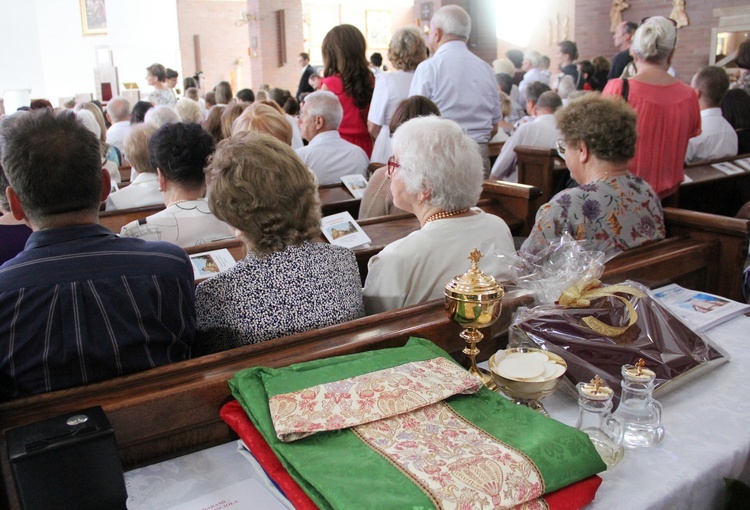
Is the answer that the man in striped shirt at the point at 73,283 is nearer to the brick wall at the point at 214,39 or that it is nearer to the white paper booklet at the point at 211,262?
the white paper booklet at the point at 211,262

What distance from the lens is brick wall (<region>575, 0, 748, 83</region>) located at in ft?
35.9

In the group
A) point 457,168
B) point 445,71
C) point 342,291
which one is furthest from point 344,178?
point 342,291

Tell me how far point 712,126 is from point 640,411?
4.39m

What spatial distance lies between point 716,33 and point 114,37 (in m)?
11.7

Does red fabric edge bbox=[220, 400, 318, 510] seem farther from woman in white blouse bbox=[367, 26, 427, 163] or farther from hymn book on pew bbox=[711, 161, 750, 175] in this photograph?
hymn book on pew bbox=[711, 161, 750, 175]

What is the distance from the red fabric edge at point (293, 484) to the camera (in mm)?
1192

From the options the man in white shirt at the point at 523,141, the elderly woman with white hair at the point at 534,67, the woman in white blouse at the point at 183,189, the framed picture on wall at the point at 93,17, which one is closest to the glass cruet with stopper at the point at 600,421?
the woman in white blouse at the point at 183,189

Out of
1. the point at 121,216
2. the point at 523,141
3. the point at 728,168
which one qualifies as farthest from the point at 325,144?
the point at 728,168

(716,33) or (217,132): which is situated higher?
(716,33)

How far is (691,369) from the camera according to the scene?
1708 millimetres

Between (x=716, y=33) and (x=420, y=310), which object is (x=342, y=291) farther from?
(x=716, y=33)

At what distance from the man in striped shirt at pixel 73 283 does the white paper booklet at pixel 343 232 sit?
117 centimetres

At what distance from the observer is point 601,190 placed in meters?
2.54

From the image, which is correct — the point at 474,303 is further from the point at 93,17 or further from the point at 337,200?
the point at 93,17
